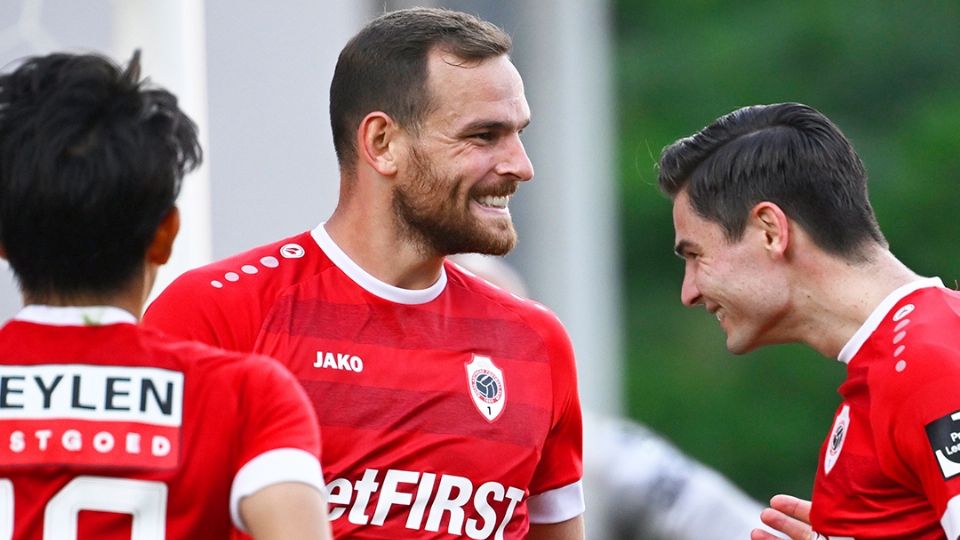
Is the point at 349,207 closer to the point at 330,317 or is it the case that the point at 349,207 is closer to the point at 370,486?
the point at 330,317

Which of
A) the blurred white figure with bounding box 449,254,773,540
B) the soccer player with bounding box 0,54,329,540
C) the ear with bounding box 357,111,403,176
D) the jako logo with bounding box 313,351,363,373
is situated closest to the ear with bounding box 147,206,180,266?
the soccer player with bounding box 0,54,329,540

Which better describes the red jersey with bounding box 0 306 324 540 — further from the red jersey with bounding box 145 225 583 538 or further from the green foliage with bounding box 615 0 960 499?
the green foliage with bounding box 615 0 960 499

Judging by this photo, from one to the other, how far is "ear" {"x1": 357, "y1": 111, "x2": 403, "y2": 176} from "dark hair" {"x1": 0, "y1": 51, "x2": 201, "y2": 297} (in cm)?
124

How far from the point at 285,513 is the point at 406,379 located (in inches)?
46.0

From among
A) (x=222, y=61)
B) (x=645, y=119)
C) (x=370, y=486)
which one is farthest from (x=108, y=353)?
(x=645, y=119)

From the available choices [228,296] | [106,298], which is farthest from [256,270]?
[106,298]

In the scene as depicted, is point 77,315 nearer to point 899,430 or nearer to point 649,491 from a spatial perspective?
point 899,430

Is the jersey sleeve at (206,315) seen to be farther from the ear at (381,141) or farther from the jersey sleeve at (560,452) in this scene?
the jersey sleeve at (560,452)

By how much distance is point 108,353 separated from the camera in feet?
9.29

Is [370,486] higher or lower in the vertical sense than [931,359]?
lower

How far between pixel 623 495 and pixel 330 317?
3.20 meters

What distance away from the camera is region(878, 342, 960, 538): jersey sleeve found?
11.1 ft

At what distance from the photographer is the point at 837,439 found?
3.77m

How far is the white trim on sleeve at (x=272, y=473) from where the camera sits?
275cm
